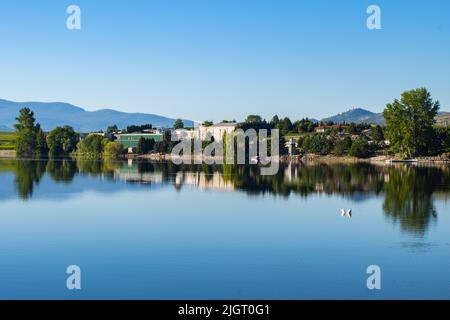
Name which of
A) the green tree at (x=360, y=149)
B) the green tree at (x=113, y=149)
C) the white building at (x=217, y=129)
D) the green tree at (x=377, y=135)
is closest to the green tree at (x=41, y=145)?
the green tree at (x=113, y=149)

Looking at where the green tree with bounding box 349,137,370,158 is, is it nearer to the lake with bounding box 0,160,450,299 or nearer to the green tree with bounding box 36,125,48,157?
the lake with bounding box 0,160,450,299

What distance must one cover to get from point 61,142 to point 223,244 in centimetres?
6926

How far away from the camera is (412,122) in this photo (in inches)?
2254

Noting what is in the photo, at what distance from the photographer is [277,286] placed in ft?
30.7

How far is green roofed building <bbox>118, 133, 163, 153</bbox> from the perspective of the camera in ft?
272

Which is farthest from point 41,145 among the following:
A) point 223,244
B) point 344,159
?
point 223,244

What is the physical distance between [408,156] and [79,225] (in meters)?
49.9

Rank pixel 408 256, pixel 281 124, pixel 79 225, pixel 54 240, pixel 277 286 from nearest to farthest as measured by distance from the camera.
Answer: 1. pixel 277 286
2. pixel 408 256
3. pixel 54 240
4. pixel 79 225
5. pixel 281 124

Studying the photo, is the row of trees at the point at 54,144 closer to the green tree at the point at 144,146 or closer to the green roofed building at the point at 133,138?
the green tree at the point at 144,146

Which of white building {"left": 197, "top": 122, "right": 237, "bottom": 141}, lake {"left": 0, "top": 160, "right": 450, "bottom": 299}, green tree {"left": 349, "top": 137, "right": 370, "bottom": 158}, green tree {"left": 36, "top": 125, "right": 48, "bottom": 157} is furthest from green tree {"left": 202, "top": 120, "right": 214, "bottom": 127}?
lake {"left": 0, "top": 160, "right": 450, "bottom": 299}

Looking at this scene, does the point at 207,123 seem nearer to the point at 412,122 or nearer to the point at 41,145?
the point at 41,145

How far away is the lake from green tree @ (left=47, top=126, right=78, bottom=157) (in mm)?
55055
